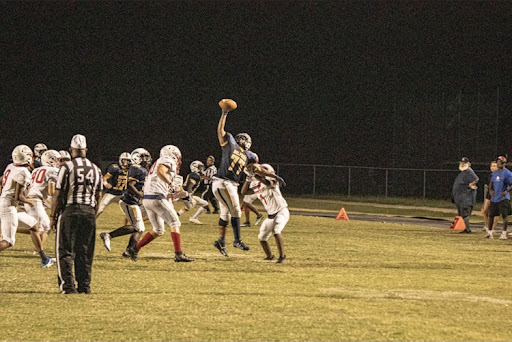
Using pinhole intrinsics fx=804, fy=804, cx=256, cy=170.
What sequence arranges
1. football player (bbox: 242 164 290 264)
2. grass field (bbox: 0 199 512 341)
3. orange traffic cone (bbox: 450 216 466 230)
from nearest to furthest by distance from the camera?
grass field (bbox: 0 199 512 341)
football player (bbox: 242 164 290 264)
orange traffic cone (bbox: 450 216 466 230)

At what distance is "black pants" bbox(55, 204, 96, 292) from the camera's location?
968cm

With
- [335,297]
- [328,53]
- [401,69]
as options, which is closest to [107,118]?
[328,53]

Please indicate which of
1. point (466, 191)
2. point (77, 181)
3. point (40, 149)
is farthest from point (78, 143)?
point (466, 191)

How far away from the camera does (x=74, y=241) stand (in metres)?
9.73

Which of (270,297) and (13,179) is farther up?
(13,179)

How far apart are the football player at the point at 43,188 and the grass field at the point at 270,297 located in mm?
695

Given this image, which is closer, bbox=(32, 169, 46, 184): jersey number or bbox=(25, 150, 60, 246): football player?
bbox=(25, 150, 60, 246): football player

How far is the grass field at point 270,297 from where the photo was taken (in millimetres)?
7672

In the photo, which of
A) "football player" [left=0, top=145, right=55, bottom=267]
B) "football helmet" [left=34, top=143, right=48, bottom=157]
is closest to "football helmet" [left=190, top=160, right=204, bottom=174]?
"football helmet" [left=34, top=143, right=48, bottom=157]

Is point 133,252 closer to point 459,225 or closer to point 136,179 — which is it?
point 136,179

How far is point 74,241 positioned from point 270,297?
2463 millimetres

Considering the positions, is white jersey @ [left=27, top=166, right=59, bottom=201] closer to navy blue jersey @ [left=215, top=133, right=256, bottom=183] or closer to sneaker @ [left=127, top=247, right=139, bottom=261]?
sneaker @ [left=127, top=247, right=139, bottom=261]

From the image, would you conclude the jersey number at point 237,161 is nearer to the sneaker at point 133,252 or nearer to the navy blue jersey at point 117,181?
the sneaker at point 133,252

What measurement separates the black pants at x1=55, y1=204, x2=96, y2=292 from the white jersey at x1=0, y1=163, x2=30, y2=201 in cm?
233
